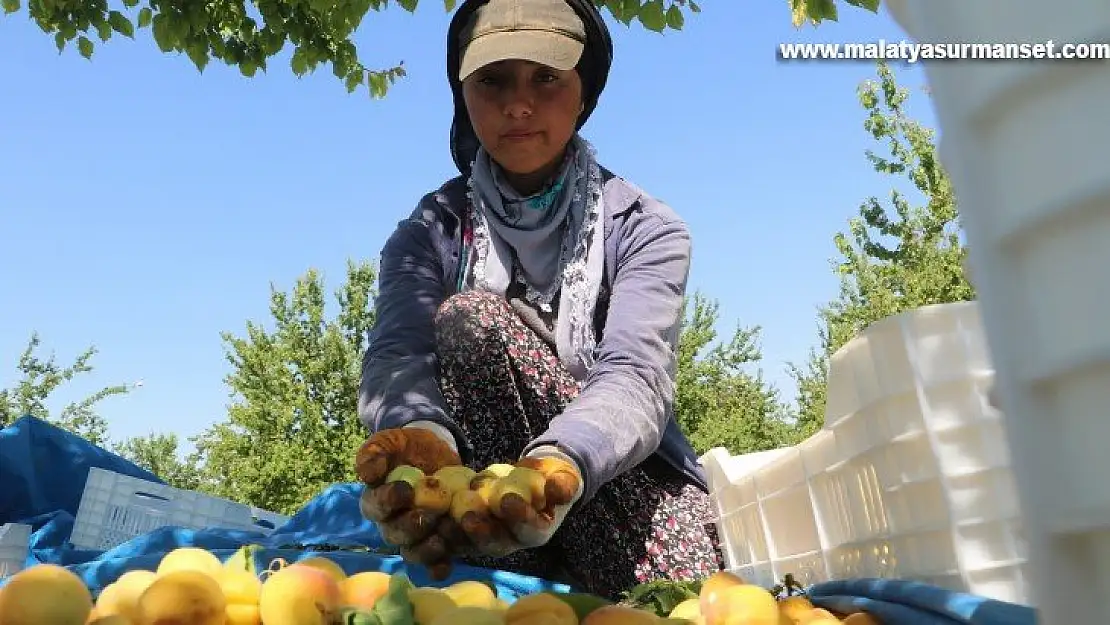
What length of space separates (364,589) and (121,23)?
12.9ft

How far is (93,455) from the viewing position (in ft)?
13.2

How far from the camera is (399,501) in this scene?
1.32 meters

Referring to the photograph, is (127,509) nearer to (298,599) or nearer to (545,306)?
(545,306)

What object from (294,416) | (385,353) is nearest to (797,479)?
(385,353)

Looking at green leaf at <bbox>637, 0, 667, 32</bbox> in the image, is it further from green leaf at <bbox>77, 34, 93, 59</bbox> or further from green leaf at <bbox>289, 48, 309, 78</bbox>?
green leaf at <bbox>77, 34, 93, 59</bbox>

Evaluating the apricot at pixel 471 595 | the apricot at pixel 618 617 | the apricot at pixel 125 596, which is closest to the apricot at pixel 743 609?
the apricot at pixel 618 617

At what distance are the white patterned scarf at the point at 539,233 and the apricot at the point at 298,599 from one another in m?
1.10

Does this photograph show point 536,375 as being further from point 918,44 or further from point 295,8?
point 295,8

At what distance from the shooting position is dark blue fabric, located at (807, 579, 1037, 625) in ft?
2.93

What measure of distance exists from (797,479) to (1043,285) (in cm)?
150

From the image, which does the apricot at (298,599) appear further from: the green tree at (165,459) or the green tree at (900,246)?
the green tree at (165,459)

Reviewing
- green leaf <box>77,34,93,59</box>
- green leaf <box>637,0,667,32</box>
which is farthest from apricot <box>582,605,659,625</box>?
green leaf <box>77,34,93,59</box>

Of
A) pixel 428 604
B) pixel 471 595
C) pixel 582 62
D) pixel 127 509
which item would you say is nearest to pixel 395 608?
pixel 428 604

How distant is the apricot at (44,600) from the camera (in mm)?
831
